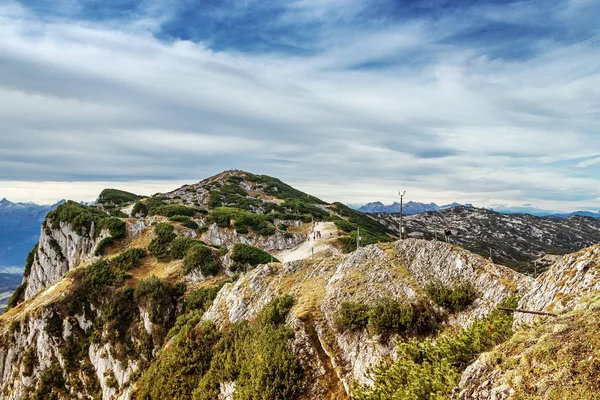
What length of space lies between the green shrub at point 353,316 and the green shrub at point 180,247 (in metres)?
31.2

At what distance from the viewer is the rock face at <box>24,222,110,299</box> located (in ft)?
199

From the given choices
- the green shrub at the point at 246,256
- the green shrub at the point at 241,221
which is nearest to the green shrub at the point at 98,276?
the green shrub at the point at 246,256

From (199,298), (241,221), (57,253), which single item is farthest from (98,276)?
(57,253)

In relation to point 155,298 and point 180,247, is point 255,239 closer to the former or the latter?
point 180,247

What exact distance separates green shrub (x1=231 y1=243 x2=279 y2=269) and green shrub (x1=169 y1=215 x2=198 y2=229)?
56.8ft

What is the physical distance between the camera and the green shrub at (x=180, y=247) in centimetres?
4684

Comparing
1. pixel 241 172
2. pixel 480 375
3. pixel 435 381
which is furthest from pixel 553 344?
pixel 241 172

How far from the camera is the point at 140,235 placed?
55.6 meters

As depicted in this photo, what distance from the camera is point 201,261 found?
140 ft

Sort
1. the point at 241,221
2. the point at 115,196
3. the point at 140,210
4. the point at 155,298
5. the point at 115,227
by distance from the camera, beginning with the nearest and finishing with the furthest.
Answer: the point at 155,298, the point at 115,227, the point at 241,221, the point at 140,210, the point at 115,196

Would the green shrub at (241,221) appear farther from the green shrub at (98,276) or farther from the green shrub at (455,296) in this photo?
the green shrub at (455,296)

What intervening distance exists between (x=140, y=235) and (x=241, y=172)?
297 ft

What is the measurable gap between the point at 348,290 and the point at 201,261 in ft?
81.7

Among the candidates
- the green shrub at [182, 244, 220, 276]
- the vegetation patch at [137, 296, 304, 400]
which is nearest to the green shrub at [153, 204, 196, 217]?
the green shrub at [182, 244, 220, 276]
